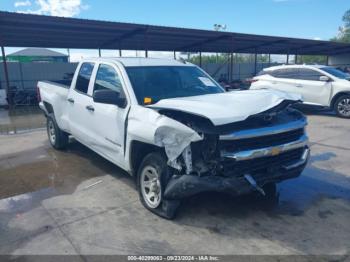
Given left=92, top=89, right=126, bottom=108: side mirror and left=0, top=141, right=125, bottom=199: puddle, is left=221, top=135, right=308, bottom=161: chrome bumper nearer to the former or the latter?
left=92, top=89, right=126, bottom=108: side mirror

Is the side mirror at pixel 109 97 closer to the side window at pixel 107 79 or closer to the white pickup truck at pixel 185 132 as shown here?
the white pickup truck at pixel 185 132

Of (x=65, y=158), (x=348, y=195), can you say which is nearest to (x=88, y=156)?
(x=65, y=158)

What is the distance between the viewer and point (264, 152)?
3480mm

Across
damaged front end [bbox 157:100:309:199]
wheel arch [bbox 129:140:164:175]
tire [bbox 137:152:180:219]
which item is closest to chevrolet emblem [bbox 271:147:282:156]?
damaged front end [bbox 157:100:309:199]

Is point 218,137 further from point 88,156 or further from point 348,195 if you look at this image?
point 88,156

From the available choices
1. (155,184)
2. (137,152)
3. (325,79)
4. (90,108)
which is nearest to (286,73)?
(325,79)

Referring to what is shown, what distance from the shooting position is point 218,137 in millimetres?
3248

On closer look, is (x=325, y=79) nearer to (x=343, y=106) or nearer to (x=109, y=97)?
(x=343, y=106)

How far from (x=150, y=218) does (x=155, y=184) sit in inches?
16.4

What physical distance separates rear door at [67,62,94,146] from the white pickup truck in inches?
3.0

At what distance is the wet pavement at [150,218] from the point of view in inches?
129

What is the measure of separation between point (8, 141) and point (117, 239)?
602cm

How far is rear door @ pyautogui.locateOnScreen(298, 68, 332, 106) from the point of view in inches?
425

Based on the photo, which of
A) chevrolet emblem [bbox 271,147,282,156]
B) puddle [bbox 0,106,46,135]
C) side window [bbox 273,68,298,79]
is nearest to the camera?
chevrolet emblem [bbox 271,147,282,156]
